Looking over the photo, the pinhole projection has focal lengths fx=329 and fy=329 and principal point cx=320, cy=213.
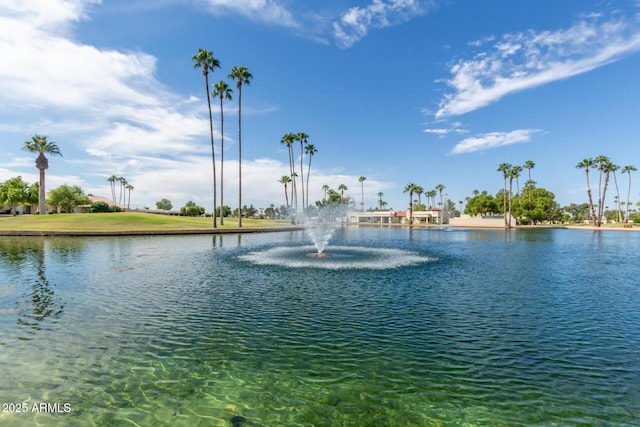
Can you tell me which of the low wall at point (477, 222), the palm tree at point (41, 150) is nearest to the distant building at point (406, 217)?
the low wall at point (477, 222)

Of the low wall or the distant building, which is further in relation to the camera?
the distant building

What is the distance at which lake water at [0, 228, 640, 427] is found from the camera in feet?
19.8

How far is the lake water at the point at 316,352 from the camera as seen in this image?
237 inches

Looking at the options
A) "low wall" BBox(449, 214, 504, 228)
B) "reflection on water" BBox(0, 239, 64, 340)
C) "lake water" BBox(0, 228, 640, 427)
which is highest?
"low wall" BBox(449, 214, 504, 228)

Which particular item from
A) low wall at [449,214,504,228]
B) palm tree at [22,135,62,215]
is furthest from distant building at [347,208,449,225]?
palm tree at [22,135,62,215]

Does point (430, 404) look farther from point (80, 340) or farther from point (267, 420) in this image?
point (80, 340)

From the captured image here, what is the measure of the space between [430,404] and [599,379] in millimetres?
4112

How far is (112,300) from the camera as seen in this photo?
1327cm

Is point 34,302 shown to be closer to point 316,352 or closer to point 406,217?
point 316,352

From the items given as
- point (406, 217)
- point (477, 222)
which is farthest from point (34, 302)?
point (406, 217)

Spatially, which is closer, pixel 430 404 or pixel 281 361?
pixel 430 404

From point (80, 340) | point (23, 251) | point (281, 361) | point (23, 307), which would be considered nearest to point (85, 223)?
point (23, 251)

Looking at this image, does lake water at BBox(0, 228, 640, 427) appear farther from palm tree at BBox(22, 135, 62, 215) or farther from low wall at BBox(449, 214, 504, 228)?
low wall at BBox(449, 214, 504, 228)

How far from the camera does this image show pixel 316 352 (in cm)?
852
